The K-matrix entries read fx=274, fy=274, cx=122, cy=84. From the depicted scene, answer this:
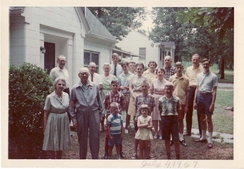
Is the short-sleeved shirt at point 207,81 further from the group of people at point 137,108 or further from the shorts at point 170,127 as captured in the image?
the shorts at point 170,127

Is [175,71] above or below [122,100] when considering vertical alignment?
above

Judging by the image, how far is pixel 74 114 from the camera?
238 cm

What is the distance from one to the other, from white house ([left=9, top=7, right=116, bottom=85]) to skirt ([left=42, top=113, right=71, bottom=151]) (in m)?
0.79

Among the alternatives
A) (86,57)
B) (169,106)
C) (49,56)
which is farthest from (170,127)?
(86,57)

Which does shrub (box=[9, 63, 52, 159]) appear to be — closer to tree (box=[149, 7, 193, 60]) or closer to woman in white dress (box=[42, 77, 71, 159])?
woman in white dress (box=[42, 77, 71, 159])

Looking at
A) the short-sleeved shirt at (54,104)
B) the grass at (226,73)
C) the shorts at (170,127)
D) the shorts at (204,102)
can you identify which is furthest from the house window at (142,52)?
the short-sleeved shirt at (54,104)

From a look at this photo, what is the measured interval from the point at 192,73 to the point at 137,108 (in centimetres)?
80

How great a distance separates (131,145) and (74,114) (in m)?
0.71

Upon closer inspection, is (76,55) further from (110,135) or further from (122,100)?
(110,135)

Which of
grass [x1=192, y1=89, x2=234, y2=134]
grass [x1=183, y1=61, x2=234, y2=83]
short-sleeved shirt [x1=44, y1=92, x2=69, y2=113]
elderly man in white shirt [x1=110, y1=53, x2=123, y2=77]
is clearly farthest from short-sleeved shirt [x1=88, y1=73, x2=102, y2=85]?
grass [x1=192, y1=89, x2=234, y2=134]

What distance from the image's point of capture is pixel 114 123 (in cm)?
249

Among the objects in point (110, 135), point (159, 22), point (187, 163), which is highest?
point (159, 22)

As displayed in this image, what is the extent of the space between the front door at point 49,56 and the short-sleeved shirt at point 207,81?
1788mm

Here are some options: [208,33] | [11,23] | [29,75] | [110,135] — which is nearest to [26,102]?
[29,75]
